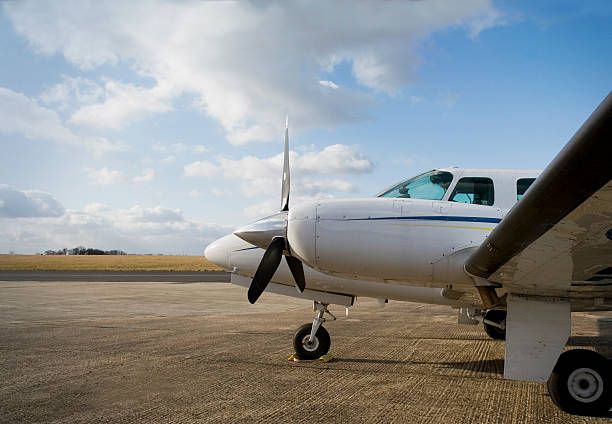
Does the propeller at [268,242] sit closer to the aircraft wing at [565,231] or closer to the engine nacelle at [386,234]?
the engine nacelle at [386,234]

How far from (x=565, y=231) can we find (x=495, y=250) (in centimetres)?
66

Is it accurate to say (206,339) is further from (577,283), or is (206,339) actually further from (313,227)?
(577,283)

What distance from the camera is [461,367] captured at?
7352 millimetres

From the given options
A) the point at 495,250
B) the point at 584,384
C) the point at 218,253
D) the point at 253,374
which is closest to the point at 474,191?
the point at 495,250

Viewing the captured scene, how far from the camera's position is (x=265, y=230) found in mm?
6238

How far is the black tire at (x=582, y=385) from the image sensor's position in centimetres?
501

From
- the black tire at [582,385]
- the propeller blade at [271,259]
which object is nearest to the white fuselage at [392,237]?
the propeller blade at [271,259]

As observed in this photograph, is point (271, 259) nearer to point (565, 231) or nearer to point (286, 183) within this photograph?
point (286, 183)

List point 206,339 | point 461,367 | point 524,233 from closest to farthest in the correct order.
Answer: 1. point 524,233
2. point 461,367
3. point 206,339

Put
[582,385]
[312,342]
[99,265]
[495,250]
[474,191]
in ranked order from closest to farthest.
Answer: [495,250]
[582,385]
[474,191]
[312,342]
[99,265]

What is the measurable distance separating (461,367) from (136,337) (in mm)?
6546

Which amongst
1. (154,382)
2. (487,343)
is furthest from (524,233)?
(487,343)

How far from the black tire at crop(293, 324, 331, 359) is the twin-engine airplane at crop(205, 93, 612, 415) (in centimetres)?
137

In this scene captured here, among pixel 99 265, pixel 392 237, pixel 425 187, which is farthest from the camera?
pixel 99 265
